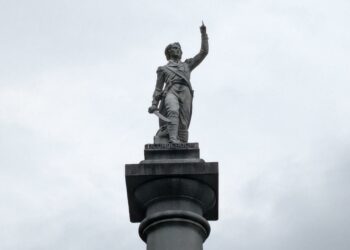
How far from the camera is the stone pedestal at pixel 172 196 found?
13.5m

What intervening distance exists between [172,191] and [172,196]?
4.1 inches

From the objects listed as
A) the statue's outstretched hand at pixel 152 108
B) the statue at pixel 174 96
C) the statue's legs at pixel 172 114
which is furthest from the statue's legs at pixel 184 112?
the statue's outstretched hand at pixel 152 108

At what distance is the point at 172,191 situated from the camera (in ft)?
46.2

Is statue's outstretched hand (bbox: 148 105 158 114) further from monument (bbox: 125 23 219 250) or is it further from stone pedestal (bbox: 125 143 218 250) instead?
stone pedestal (bbox: 125 143 218 250)

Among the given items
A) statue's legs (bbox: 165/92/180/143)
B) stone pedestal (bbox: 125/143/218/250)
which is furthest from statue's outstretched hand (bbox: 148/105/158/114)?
stone pedestal (bbox: 125/143/218/250)

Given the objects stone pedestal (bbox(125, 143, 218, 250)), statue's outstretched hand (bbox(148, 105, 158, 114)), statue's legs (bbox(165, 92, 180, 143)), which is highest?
statue's outstretched hand (bbox(148, 105, 158, 114))

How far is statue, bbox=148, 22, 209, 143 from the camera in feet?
51.4

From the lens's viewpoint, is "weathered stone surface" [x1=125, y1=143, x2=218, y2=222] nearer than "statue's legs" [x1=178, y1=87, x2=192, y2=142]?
Yes

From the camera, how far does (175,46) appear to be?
1766 centimetres

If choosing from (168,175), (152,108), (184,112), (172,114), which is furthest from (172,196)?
(152,108)

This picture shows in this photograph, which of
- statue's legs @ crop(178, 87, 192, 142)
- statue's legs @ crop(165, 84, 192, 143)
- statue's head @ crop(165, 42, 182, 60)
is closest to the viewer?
statue's legs @ crop(165, 84, 192, 143)

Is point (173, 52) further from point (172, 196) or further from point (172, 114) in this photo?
point (172, 196)

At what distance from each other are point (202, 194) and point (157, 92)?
3470 millimetres

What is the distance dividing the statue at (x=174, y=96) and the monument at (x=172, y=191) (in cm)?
3
